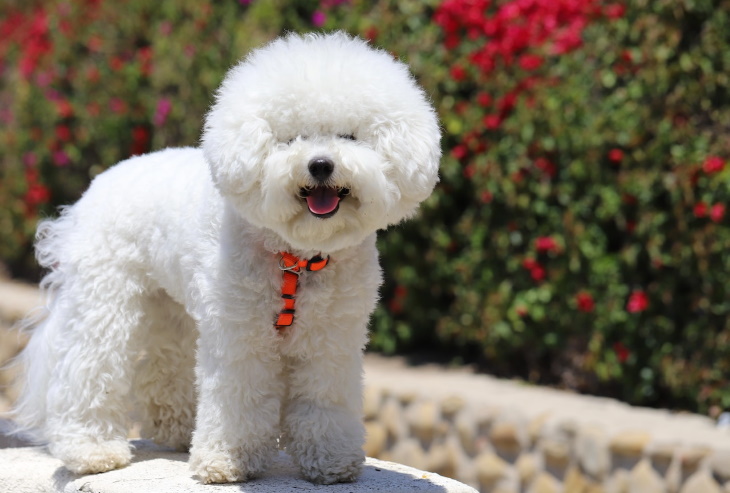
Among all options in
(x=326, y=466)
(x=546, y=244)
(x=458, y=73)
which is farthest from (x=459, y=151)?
(x=326, y=466)

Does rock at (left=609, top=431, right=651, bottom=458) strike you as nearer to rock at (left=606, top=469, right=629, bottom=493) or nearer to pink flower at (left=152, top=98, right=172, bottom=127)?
rock at (left=606, top=469, right=629, bottom=493)

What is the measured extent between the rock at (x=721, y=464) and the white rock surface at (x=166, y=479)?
1.33m

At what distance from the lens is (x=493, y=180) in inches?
214

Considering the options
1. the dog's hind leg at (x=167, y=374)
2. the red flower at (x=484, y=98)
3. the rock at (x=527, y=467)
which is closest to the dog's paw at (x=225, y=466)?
the dog's hind leg at (x=167, y=374)

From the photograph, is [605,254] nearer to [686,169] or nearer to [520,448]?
[686,169]

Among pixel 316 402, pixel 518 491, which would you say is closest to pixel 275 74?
pixel 316 402

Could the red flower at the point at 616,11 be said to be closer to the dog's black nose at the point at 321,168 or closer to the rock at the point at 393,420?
the rock at the point at 393,420

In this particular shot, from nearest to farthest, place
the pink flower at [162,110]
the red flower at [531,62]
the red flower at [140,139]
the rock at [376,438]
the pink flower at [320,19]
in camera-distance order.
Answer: the red flower at [531,62], the rock at [376,438], the pink flower at [320,19], the pink flower at [162,110], the red flower at [140,139]

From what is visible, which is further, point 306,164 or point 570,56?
point 570,56

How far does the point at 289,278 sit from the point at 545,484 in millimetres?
2347

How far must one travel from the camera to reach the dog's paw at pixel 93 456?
329cm

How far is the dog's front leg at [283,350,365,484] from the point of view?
3.00 metres

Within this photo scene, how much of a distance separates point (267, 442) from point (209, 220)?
2.32 ft

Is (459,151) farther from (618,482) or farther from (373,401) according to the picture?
(618,482)
